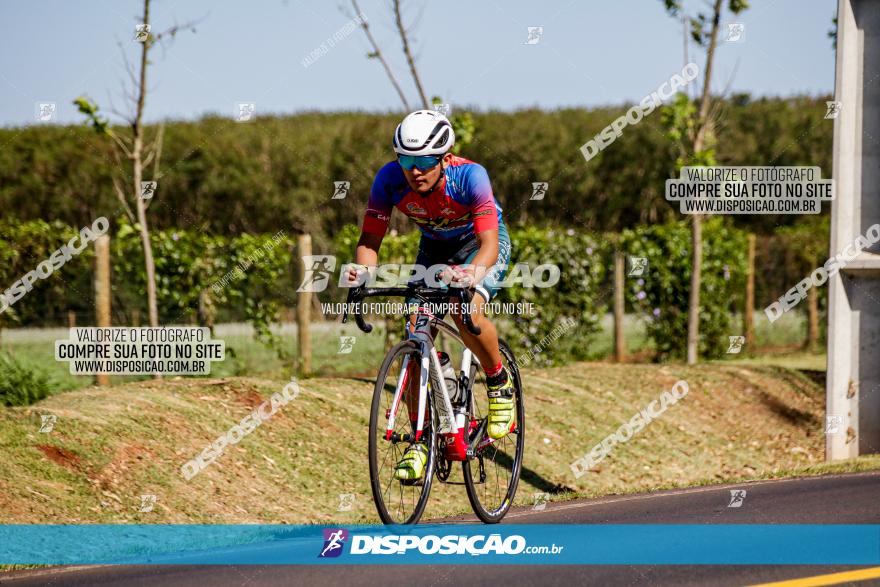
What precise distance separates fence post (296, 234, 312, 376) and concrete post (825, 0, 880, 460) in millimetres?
6610

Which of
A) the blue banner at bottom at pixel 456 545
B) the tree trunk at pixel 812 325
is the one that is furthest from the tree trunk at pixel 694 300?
the blue banner at bottom at pixel 456 545

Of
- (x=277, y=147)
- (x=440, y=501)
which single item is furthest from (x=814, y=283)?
(x=277, y=147)

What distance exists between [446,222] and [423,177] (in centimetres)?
57

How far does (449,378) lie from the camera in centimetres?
755

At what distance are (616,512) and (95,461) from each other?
4350 millimetres

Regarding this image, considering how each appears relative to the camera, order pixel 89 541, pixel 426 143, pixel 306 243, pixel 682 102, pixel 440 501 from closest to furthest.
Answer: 1. pixel 426 143
2. pixel 89 541
3. pixel 440 501
4. pixel 306 243
5. pixel 682 102

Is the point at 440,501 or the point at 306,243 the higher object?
the point at 306,243

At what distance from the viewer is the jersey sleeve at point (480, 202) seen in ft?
23.7

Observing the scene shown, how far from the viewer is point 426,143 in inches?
271

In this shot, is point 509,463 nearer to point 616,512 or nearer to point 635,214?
point 616,512

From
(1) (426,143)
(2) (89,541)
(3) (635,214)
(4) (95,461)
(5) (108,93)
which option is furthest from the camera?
(3) (635,214)

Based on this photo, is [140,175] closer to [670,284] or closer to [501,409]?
[501,409]

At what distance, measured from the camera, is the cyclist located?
A: 6.95m

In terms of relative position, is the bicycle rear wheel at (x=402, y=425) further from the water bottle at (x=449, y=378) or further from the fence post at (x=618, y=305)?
the fence post at (x=618, y=305)
